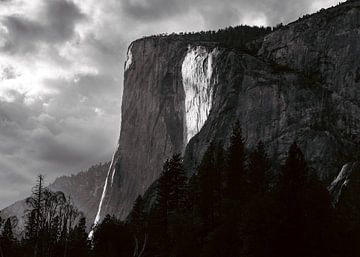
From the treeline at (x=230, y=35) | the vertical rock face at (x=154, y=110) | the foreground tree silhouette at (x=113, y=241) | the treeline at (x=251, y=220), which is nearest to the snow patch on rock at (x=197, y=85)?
the vertical rock face at (x=154, y=110)

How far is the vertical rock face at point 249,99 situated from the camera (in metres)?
117

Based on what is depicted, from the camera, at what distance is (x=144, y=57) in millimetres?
179375

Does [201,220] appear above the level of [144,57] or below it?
below

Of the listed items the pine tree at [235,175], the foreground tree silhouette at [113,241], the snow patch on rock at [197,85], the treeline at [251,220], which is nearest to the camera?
the treeline at [251,220]

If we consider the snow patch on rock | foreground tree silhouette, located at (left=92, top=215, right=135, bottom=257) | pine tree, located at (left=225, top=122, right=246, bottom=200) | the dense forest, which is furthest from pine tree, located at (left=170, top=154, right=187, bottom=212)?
the snow patch on rock

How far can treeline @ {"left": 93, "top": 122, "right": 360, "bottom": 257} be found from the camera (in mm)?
45031

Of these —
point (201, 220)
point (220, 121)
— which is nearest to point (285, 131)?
point (220, 121)

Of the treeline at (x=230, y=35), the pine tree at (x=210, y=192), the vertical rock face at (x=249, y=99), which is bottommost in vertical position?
the pine tree at (x=210, y=192)

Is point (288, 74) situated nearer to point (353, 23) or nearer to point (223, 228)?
point (353, 23)

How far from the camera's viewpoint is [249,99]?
5030 inches

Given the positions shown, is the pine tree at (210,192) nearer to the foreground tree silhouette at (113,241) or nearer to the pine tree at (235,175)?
the pine tree at (235,175)

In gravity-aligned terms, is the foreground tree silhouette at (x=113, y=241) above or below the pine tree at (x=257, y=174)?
below

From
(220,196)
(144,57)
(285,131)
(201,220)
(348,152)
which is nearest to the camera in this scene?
(201,220)

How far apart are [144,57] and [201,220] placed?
412 feet
